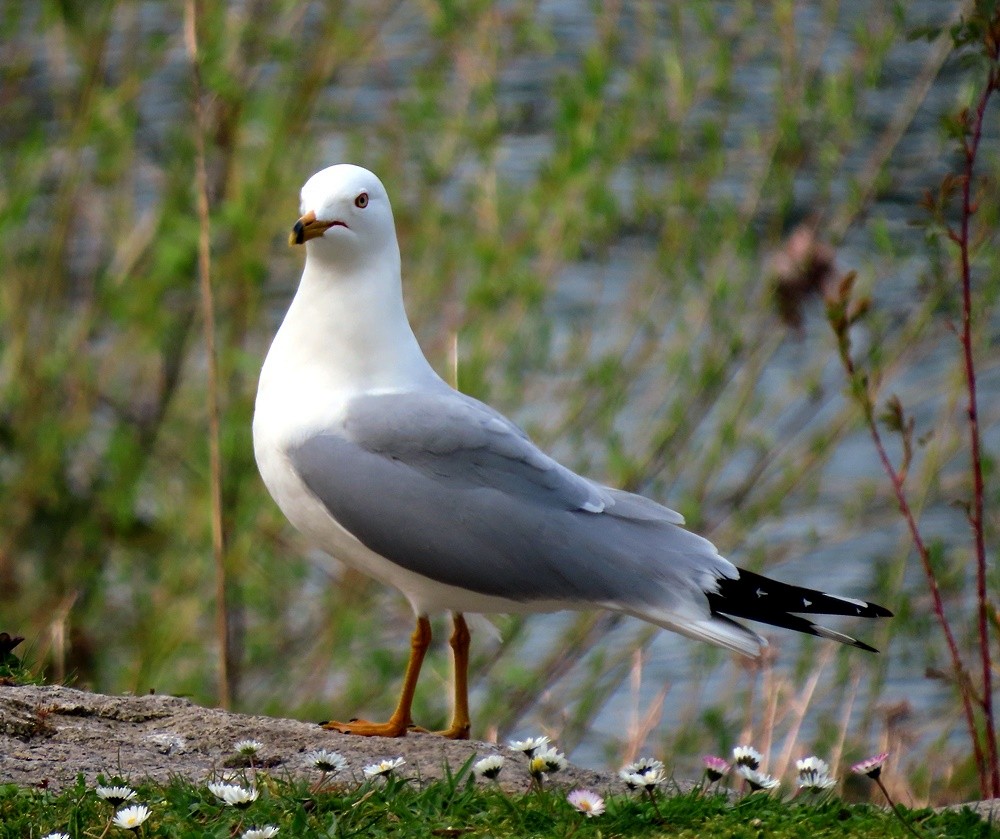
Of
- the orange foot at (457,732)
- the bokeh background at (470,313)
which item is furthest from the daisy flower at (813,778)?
the bokeh background at (470,313)

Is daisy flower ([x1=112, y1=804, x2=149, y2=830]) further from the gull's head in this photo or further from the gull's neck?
the gull's head

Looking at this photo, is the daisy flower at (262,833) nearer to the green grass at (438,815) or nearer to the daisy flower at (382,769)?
the green grass at (438,815)

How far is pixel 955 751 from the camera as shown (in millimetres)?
6113

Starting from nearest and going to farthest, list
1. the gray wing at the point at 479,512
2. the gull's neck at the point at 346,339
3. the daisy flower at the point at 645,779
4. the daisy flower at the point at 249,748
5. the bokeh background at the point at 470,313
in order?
the daisy flower at the point at 645,779 < the daisy flower at the point at 249,748 < the gray wing at the point at 479,512 < the gull's neck at the point at 346,339 < the bokeh background at the point at 470,313

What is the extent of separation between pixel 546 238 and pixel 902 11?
1335mm

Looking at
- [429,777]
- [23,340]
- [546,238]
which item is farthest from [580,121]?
[429,777]

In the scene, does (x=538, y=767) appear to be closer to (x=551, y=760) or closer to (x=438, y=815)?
(x=551, y=760)

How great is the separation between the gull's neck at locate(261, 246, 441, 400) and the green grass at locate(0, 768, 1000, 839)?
1091mm

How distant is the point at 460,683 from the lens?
3623mm

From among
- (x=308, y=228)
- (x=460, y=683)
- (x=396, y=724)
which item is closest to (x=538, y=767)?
(x=396, y=724)

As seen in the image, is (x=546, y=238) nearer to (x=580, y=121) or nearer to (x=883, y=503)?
(x=580, y=121)

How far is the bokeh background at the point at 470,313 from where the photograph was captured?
5.28m

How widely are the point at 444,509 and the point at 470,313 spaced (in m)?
2.27

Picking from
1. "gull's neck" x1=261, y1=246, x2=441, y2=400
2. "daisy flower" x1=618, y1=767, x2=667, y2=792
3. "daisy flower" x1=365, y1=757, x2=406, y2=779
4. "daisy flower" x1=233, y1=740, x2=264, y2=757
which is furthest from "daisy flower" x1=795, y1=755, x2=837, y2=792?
"gull's neck" x1=261, y1=246, x2=441, y2=400
